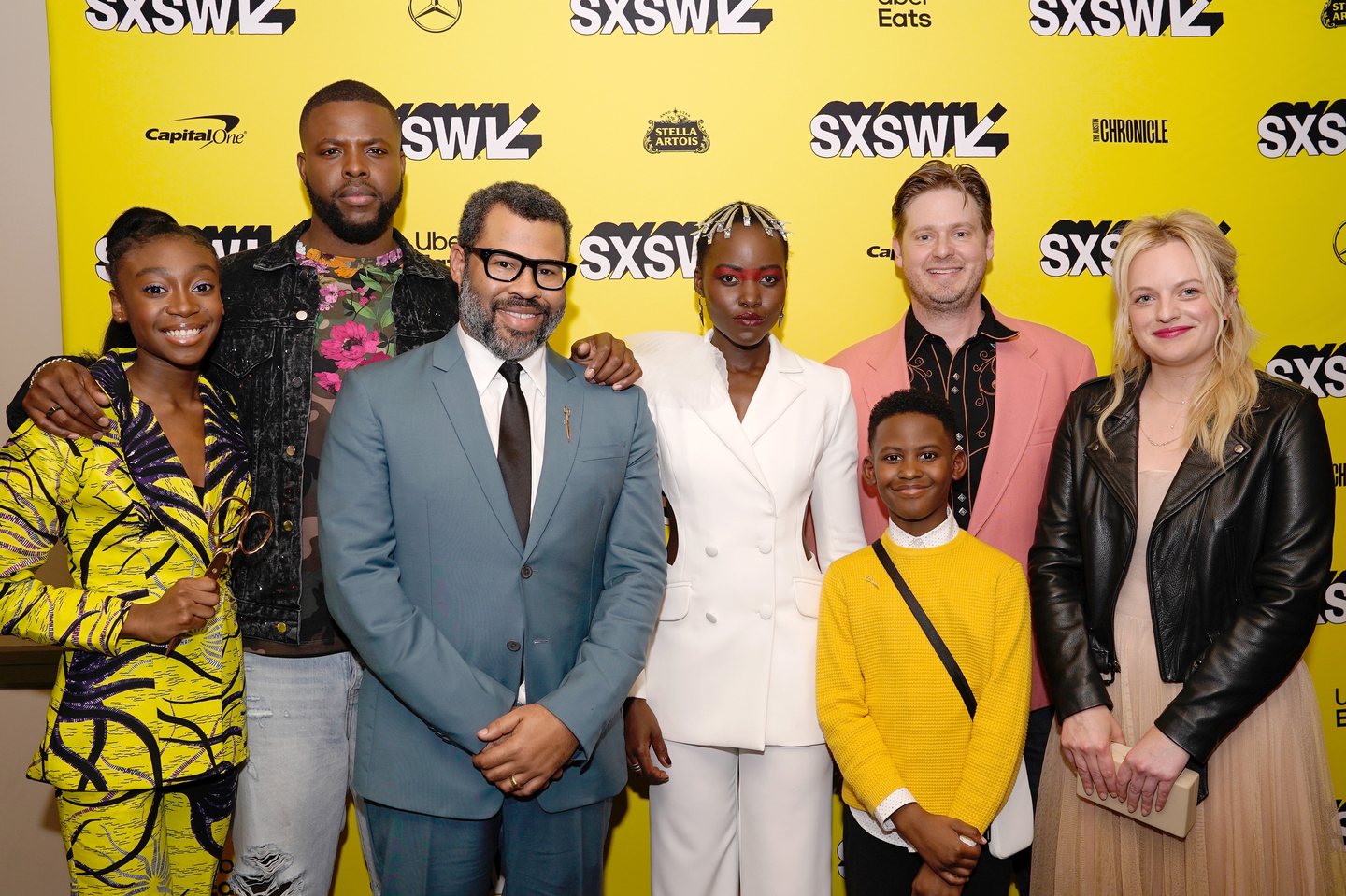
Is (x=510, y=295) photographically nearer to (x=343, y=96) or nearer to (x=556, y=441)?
(x=556, y=441)

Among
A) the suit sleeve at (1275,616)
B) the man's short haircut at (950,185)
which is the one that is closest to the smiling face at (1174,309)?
the suit sleeve at (1275,616)

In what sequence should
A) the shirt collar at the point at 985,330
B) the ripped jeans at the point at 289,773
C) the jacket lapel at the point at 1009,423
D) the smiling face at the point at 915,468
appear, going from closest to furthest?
the smiling face at the point at 915,468 < the ripped jeans at the point at 289,773 < the jacket lapel at the point at 1009,423 < the shirt collar at the point at 985,330

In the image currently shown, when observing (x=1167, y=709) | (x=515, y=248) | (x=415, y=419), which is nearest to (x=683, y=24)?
(x=515, y=248)

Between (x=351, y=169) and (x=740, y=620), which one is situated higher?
(x=351, y=169)

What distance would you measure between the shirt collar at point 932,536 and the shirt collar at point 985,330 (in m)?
0.77

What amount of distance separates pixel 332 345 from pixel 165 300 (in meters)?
0.44

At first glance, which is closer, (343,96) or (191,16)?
(343,96)

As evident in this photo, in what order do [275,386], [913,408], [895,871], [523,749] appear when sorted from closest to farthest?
[523,749], [895,871], [913,408], [275,386]

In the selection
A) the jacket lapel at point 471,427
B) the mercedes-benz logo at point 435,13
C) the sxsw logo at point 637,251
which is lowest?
the jacket lapel at point 471,427

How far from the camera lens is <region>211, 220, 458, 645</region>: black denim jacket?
8.06ft

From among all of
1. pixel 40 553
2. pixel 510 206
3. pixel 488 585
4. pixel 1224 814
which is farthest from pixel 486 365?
pixel 1224 814

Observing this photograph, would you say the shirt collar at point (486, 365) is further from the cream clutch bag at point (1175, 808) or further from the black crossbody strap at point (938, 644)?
the cream clutch bag at point (1175, 808)

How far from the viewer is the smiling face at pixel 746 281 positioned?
2508 millimetres

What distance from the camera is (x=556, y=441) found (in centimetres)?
215
